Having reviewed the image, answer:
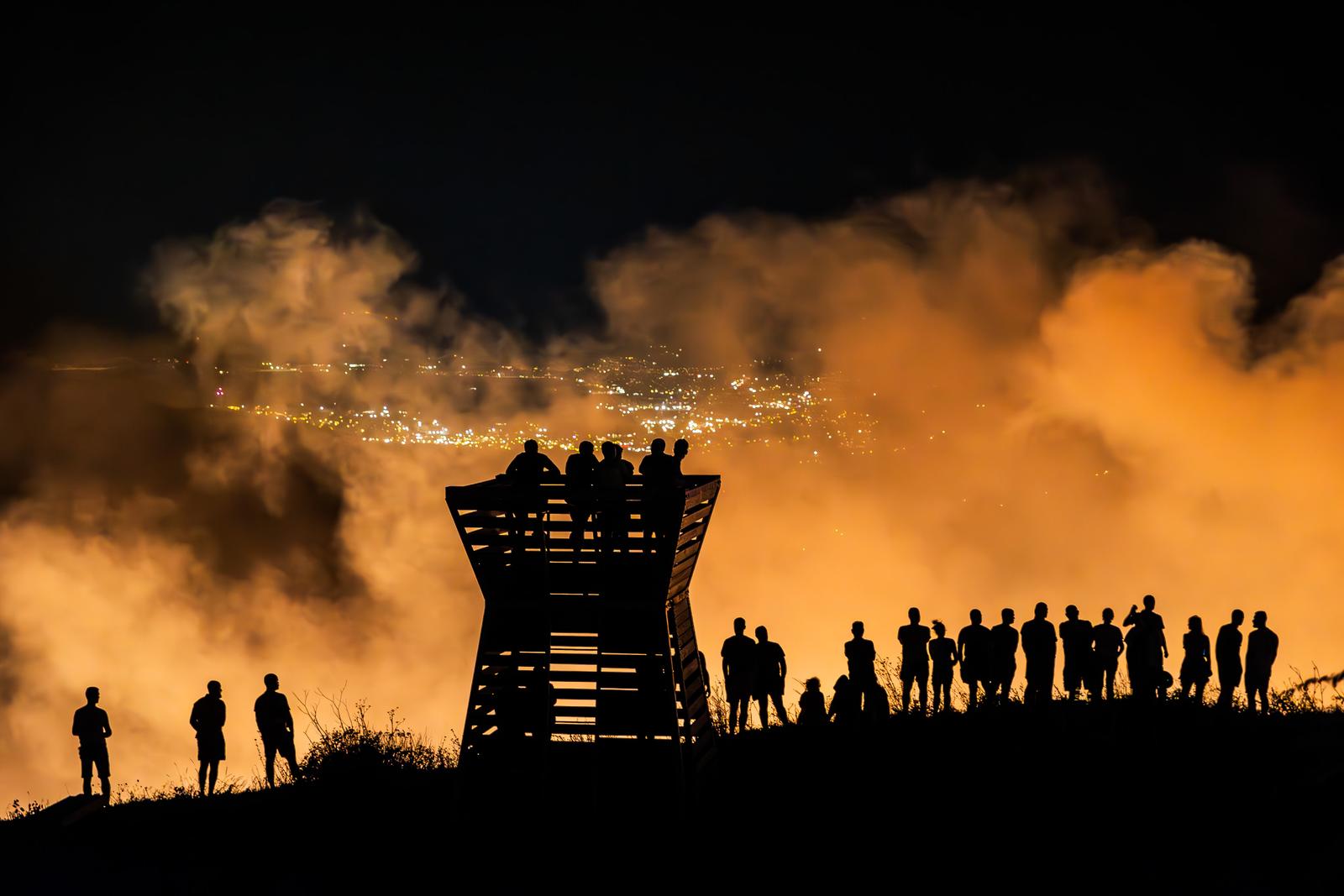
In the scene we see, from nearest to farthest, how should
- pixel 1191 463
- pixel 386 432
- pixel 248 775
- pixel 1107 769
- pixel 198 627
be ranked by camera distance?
pixel 1107 769, pixel 248 775, pixel 1191 463, pixel 198 627, pixel 386 432

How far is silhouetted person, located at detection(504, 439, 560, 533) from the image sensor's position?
10812mm

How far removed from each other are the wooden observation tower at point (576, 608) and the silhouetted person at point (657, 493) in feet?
0.06

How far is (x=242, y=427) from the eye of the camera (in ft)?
241

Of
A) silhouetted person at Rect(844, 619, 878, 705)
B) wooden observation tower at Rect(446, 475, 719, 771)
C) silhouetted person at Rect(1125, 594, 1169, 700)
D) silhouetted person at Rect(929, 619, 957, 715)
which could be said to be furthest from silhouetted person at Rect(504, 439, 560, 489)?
silhouetted person at Rect(1125, 594, 1169, 700)

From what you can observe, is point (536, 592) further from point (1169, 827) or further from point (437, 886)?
point (1169, 827)

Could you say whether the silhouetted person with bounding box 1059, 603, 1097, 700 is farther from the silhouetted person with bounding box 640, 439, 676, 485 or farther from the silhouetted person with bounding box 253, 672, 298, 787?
the silhouetted person with bounding box 253, 672, 298, 787

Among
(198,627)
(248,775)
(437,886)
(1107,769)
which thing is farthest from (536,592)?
(198,627)

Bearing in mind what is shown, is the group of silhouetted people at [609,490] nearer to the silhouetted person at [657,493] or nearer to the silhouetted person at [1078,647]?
the silhouetted person at [657,493]

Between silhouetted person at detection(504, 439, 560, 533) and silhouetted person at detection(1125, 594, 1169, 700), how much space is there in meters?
6.56

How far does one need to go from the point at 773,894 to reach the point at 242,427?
Result: 69405mm

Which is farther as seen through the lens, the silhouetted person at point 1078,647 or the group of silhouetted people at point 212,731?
the silhouetted person at point 1078,647

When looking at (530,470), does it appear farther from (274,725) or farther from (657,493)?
(274,725)

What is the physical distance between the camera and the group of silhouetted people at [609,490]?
10789 millimetres

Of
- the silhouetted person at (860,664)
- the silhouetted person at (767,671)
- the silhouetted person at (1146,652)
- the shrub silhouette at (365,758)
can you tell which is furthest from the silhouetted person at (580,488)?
the silhouetted person at (1146,652)
